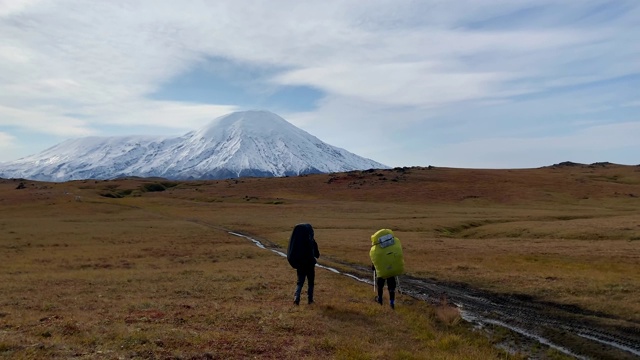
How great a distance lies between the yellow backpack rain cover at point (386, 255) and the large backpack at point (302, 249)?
2.27m

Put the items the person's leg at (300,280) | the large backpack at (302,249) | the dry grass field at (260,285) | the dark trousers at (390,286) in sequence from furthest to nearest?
1. the dark trousers at (390,286)
2. the person's leg at (300,280)
3. the large backpack at (302,249)
4. the dry grass field at (260,285)

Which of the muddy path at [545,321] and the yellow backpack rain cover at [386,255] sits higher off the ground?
the yellow backpack rain cover at [386,255]

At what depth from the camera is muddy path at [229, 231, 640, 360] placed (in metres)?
15.2

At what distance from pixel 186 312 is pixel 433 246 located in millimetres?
30378

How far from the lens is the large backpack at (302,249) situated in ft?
57.4

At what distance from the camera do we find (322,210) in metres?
91.7

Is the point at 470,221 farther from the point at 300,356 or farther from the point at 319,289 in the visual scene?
the point at 300,356

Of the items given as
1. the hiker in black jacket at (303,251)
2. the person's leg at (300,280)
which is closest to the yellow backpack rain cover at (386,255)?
the hiker in black jacket at (303,251)

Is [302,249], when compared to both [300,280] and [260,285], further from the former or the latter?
[260,285]

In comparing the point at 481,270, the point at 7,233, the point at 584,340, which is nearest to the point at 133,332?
the point at 584,340

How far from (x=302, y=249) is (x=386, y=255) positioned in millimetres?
3046

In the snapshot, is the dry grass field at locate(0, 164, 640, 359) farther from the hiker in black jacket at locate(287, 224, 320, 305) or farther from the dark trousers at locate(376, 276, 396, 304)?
the hiker in black jacket at locate(287, 224, 320, 305)

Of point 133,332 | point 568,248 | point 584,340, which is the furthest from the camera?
point 568,248

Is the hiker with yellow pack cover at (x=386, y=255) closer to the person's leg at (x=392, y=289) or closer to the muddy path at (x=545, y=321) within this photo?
the person's leg at (x=392, y=289)
